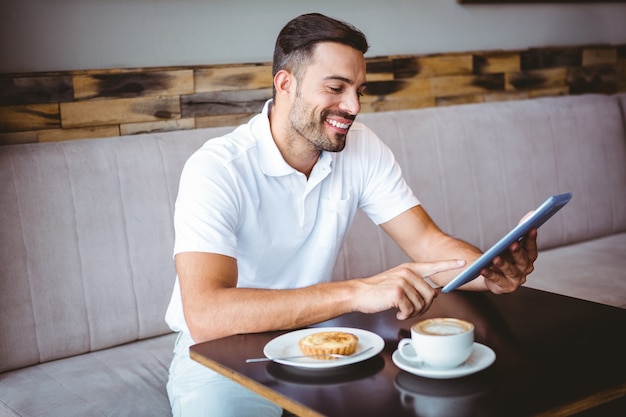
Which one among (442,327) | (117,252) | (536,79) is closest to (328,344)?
(442,327)

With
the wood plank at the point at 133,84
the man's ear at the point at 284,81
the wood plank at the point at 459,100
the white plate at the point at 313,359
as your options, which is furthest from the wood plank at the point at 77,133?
the wood plank at the point at 459,100

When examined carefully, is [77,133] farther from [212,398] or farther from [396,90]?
[396,90]

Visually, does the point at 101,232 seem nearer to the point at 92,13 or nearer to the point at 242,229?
the point at 242,229

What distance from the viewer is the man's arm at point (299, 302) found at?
5.33 ft

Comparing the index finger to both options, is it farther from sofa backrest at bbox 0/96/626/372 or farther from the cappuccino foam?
sofa backrest at bbox 0/96/626/372

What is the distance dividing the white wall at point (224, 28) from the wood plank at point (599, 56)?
84 mm

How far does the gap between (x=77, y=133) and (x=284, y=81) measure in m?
0.87

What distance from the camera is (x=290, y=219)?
2074mm

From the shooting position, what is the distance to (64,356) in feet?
7.73

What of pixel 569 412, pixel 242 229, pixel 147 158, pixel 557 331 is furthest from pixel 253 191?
pixel 569 412

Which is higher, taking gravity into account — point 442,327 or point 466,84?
point 466,84

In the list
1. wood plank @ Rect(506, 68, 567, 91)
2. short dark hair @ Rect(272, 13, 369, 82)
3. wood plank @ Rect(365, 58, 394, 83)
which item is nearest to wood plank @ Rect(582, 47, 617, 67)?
wood plank @ Rect(506, 68, 567, 91)

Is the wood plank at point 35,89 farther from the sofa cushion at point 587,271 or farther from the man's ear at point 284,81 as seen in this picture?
the sofa cushion at point 587,271

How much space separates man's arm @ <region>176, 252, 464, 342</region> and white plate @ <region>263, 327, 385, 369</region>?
2.4 inches
